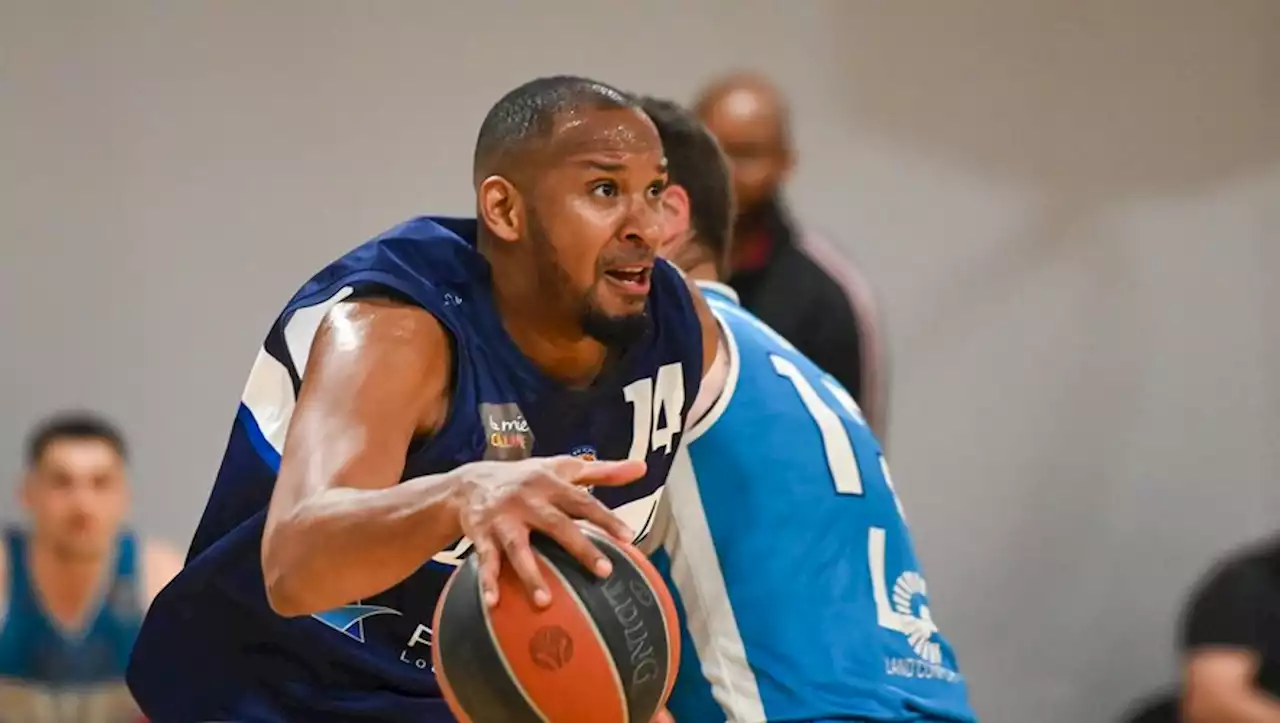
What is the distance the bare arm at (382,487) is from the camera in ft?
5.97

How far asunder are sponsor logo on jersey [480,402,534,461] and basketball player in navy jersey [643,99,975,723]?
47 cm

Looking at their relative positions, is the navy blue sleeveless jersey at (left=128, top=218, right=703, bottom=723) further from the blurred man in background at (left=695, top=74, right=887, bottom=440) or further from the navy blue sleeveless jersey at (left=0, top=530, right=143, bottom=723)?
the navy blue sleeveless jersey at (left=0, top=530, right=143, bottom=723)

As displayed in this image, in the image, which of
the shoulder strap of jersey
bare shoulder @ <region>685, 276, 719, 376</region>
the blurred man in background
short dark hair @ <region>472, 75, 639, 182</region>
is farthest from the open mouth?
the shoulder strap of jersey

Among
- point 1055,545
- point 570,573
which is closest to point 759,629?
point 570,573

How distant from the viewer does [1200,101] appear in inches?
246

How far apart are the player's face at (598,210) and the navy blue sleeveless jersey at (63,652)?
2.46 m

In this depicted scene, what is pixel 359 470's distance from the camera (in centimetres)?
206

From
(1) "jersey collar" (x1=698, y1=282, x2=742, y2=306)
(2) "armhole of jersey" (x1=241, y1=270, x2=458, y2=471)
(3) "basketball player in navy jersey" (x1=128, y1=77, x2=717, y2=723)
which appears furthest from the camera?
(1) "jersey collar" (x1=698, y1=282, x2=742, y2=306)

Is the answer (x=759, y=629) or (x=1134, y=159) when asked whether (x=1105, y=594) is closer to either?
(x=1134, y=159)

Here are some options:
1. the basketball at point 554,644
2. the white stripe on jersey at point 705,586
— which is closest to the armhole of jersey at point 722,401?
the white stripe on jersey at point 705,586

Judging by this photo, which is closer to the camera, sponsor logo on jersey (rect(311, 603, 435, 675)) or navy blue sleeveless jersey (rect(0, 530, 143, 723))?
sponsor logo on jersey (rect(311, 603, 435, 675))

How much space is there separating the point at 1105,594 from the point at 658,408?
3861 millimetres

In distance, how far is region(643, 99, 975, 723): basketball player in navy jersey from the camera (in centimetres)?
277

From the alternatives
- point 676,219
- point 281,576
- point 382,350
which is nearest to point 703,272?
point 676,219
